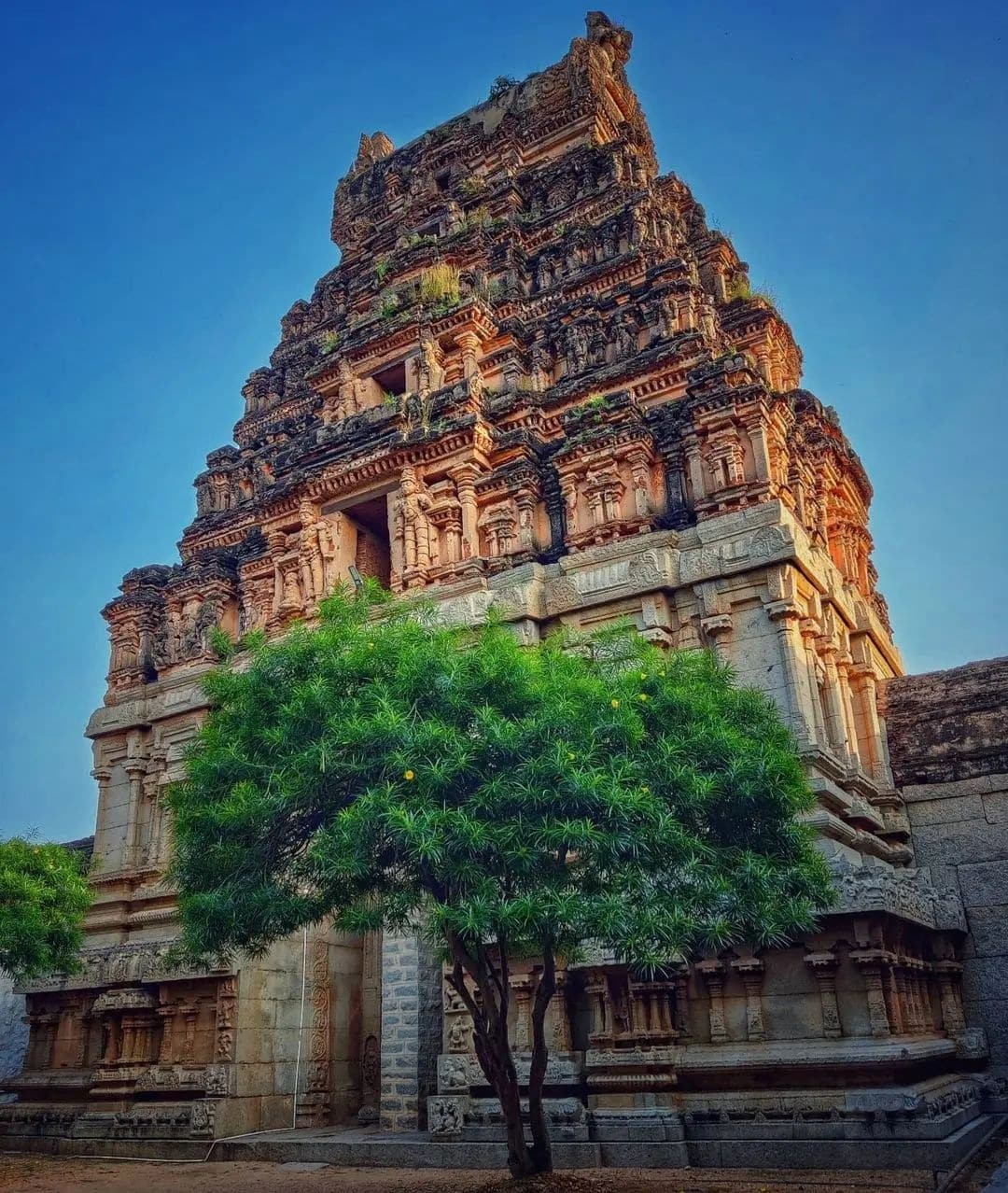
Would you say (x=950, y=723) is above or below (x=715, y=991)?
above

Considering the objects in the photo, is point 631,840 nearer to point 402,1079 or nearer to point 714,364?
point 402,1079

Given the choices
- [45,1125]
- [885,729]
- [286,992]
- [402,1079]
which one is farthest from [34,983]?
[885,729]

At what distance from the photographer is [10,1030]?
23719 mm

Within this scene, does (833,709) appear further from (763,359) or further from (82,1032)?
(82,1032)

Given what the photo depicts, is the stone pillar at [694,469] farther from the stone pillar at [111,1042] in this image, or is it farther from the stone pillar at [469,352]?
the stone pillar at [111,1042]

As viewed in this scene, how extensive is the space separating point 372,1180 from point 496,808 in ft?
19.7

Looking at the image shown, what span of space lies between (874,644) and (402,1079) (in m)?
12.5

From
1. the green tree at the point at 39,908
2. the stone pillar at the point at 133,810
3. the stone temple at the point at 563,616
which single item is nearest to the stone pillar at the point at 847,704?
the stone temple at the point at 563,616

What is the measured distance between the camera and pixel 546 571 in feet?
62.3

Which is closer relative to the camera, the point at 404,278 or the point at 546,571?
the point at 546,571

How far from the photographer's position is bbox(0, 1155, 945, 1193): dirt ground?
10.5 m

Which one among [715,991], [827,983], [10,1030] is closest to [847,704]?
[827,983]

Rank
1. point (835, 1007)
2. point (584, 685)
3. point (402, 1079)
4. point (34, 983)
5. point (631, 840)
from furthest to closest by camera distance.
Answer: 1. point (34, 983)
2. point (402, 1079)
3. point (835, 1007)
4. point (584, 685)
5. point (631, 840)

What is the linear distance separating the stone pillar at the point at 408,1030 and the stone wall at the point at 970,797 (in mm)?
8377
